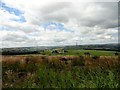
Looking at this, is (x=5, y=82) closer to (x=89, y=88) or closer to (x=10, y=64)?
(x=89, y=88)

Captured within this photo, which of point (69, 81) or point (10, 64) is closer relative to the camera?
point (69, 81)

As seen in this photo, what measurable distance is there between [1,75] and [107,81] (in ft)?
18.0

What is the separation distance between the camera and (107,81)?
7309 mm

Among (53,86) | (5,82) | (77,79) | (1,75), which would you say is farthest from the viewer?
(1,75)

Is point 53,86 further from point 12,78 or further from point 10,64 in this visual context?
point 10,64

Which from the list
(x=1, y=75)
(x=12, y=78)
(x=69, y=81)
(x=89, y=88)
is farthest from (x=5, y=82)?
(x=89, y=88)

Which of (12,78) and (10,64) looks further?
(10,64)

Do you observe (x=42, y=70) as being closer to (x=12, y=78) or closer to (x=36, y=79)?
(x=36, y=79)

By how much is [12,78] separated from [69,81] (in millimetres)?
3302

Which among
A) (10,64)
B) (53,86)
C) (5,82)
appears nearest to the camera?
(53,86)

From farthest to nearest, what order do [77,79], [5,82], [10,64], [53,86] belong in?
1. [10,64]
2. [5,82]
3. [77,79]
4. [53,86]

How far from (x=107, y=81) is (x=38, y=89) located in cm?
209

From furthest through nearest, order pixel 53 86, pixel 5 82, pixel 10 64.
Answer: pixel 10 64 → pixel 5 82 → pixel 53 86

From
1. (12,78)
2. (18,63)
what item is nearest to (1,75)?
(12,78)
